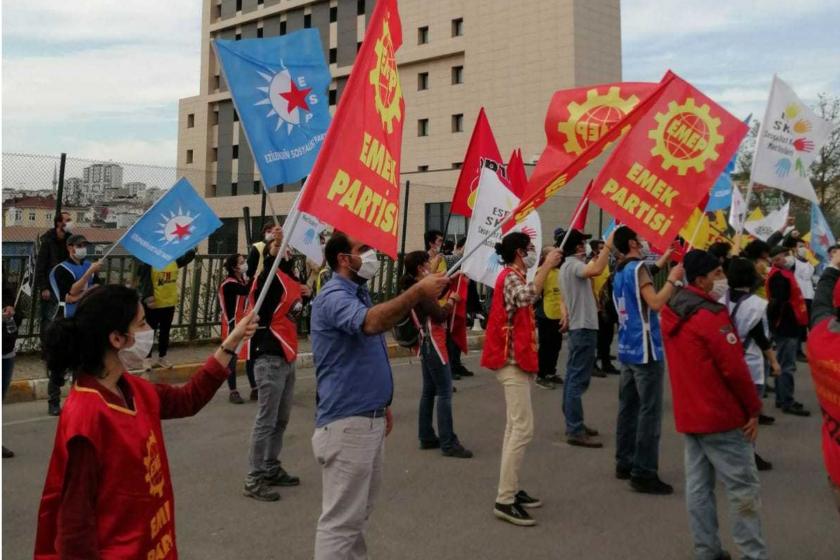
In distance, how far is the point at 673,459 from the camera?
638 cm

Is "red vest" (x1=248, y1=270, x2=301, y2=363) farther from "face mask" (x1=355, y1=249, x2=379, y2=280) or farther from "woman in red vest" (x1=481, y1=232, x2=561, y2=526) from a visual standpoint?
"face mask" (x1=355, y1=249, x2=379, y2=280)

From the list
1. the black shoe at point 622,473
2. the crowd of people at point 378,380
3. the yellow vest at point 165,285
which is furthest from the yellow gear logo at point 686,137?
the yellow vest at point 165,285

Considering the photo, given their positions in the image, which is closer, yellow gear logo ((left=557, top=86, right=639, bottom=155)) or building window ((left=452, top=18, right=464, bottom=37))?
yellow gear logo ((left=557, top=86, right=639, bottom=155))

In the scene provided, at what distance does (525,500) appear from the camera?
498 centimetres

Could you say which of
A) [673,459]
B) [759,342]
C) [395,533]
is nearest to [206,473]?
[395,533]

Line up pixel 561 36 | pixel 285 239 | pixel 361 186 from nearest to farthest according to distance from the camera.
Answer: pixel 285 239 < pixel 361 186 < pixel 561 36

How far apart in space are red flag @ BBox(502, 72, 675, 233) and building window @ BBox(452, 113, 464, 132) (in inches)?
1419

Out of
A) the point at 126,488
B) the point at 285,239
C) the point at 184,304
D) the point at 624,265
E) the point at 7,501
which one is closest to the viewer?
the point at 126,488

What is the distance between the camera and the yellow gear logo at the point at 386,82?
363 centimetres

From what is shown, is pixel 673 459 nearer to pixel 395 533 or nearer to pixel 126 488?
pixel 395 533

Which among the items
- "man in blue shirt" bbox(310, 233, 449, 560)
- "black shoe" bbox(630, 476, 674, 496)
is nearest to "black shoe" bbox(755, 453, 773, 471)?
"black shoe" bbox(630, 476, 674, 496)

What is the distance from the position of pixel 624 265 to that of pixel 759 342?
1585mm

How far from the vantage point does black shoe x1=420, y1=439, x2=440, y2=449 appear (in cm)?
661

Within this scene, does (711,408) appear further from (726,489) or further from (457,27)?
(457,27)
